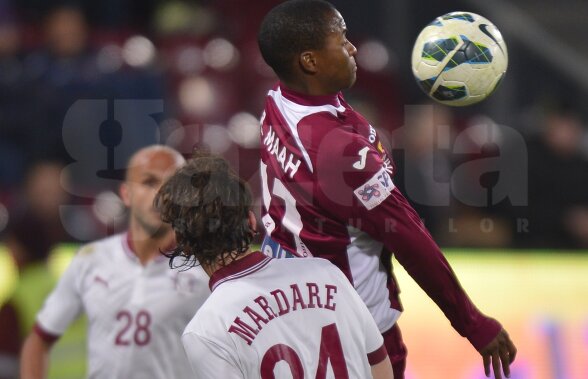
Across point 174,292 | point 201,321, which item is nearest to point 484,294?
point 174,292

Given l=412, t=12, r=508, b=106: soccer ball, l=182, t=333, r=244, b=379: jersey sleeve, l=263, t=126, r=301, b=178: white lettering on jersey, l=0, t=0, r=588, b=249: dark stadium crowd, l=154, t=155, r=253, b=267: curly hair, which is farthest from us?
l=0, t=0, r=588, b=249: dark stadium crowd

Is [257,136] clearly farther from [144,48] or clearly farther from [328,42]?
[328,42]

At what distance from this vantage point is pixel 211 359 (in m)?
2.86

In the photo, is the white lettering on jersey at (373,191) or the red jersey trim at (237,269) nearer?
the red jersey trim at (237,269)

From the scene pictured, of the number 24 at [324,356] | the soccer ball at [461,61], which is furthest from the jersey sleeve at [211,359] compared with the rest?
the soccer ball at [461,61]

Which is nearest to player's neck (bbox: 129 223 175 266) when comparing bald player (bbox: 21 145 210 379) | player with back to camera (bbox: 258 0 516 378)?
bald player (bbox: 21 145 210 379)

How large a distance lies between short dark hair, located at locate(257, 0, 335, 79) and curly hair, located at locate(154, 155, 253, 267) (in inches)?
20.0

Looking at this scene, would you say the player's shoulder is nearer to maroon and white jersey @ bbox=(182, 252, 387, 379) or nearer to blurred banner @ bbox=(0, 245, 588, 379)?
maroon and white jersey @ bbox=(182, 252, 387, 379)

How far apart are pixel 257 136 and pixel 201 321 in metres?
4.98

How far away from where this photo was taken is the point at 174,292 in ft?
15.0

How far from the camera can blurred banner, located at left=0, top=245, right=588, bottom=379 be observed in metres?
5.51

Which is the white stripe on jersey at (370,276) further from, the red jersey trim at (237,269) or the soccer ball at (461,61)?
the soccer ball at (461,61)

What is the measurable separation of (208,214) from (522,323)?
3.02 m

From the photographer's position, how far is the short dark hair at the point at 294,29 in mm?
3299
